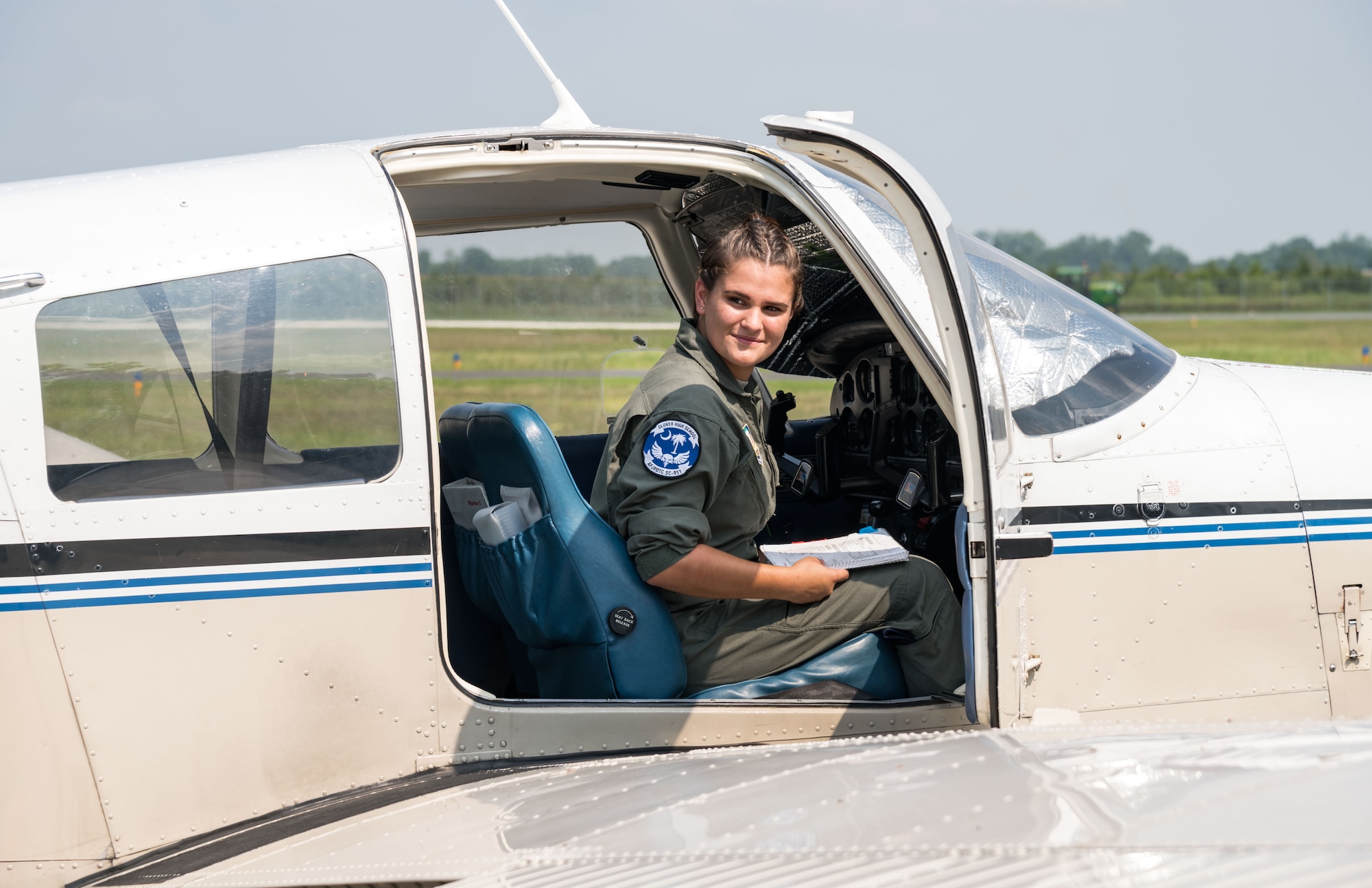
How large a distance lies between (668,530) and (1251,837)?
53.2 inches

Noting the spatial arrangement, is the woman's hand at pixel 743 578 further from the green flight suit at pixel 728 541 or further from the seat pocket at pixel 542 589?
the seat pocket at pixel 542 589

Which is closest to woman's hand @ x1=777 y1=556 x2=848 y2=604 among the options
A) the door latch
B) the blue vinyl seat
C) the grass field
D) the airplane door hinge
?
the blue vinyl seat

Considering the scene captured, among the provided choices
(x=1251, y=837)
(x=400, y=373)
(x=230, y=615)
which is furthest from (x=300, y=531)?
(x=1251, y=837)

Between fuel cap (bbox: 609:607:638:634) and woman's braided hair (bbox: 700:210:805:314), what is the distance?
85cm

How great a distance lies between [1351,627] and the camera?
2.71m

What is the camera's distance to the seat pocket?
2.58 meters

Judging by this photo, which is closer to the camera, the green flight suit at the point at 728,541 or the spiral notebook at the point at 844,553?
the green flight suit at the point at 728,541

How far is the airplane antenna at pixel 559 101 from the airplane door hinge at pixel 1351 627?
231cm

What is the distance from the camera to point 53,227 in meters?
2.25

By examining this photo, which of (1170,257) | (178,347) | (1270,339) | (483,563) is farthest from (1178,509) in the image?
(1170,257)

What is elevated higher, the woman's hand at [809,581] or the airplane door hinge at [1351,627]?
the woman's hand at [809,581]

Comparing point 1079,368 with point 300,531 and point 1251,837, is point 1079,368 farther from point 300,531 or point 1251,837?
point 300,531

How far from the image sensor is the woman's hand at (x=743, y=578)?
2.53 metres

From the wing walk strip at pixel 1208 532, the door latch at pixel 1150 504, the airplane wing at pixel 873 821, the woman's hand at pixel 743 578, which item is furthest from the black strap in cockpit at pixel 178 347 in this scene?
the door latch at pixel 1150 504
